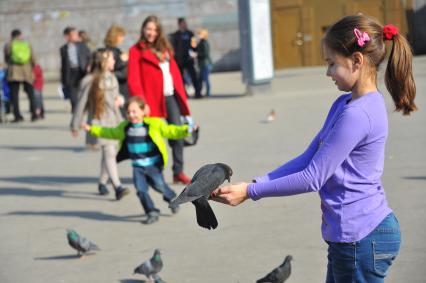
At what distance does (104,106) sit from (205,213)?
703 centimetres

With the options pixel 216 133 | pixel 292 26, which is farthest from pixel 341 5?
pixel 216 133

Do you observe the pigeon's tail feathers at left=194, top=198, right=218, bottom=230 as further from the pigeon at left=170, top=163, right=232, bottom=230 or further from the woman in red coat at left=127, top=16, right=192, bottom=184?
the woman in red coat at left=127, top=16, right=192, bottom=184

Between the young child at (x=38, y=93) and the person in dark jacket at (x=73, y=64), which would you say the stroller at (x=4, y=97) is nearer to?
the young child at (x=38, y=93)

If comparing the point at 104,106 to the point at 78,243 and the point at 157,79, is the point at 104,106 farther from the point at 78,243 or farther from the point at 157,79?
the point at 78,243

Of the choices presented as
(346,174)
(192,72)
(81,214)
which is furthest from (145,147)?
(192,72)

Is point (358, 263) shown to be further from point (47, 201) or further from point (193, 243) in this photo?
point (47, 201)

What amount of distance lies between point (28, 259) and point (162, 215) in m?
1.70

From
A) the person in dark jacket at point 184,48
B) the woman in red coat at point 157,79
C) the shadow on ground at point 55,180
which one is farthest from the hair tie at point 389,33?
the person in dark jacket at point 184,48

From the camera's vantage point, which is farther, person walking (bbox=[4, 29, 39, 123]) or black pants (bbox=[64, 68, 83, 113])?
person walking (bbox=[4, 29, 39, 123])

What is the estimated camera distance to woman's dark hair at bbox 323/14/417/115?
3.50 m

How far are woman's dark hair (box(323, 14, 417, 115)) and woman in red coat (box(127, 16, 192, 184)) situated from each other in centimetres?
626

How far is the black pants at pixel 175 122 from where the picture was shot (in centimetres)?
1005

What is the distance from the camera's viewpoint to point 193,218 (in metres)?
8.61

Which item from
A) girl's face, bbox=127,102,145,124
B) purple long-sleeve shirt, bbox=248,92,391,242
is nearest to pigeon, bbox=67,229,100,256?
girl's face, bbox=127,102,145,124
